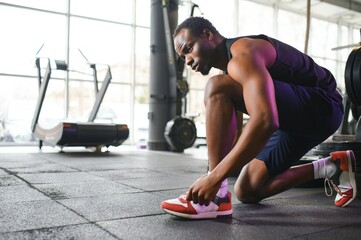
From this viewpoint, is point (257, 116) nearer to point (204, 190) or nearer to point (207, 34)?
point (204, 190)

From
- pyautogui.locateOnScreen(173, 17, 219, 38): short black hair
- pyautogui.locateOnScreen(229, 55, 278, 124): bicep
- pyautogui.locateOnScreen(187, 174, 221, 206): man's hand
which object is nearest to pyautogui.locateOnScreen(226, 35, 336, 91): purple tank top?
pyautogui.locateOnScreen(173, 17, 219, 38): short black hair

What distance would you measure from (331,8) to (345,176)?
34.2ft

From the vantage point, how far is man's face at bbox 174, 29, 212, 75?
4.75 ft

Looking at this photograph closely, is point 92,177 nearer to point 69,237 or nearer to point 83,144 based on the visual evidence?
point 69,237

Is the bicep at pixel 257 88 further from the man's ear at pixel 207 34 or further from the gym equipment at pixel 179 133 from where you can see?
the gym equipment at pixel 179 133

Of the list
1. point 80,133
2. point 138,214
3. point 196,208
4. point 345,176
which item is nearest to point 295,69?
point 345,176

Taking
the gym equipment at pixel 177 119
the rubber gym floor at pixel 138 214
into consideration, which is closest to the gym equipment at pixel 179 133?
the gym equipment at pixel 177 119

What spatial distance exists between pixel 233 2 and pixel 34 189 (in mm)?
8472

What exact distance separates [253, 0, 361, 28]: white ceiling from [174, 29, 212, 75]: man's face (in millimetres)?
9194

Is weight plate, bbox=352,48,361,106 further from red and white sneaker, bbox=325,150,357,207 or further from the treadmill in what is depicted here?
the treadmill

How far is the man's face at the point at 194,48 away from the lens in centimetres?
145

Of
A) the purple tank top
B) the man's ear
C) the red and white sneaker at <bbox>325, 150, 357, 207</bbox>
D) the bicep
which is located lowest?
the red and white sneaker at <bbox>325, 150, 357, 207</bbox>

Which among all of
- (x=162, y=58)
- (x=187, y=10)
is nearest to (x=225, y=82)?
→ (x=162, y=58)

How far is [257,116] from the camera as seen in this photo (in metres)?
1.15
